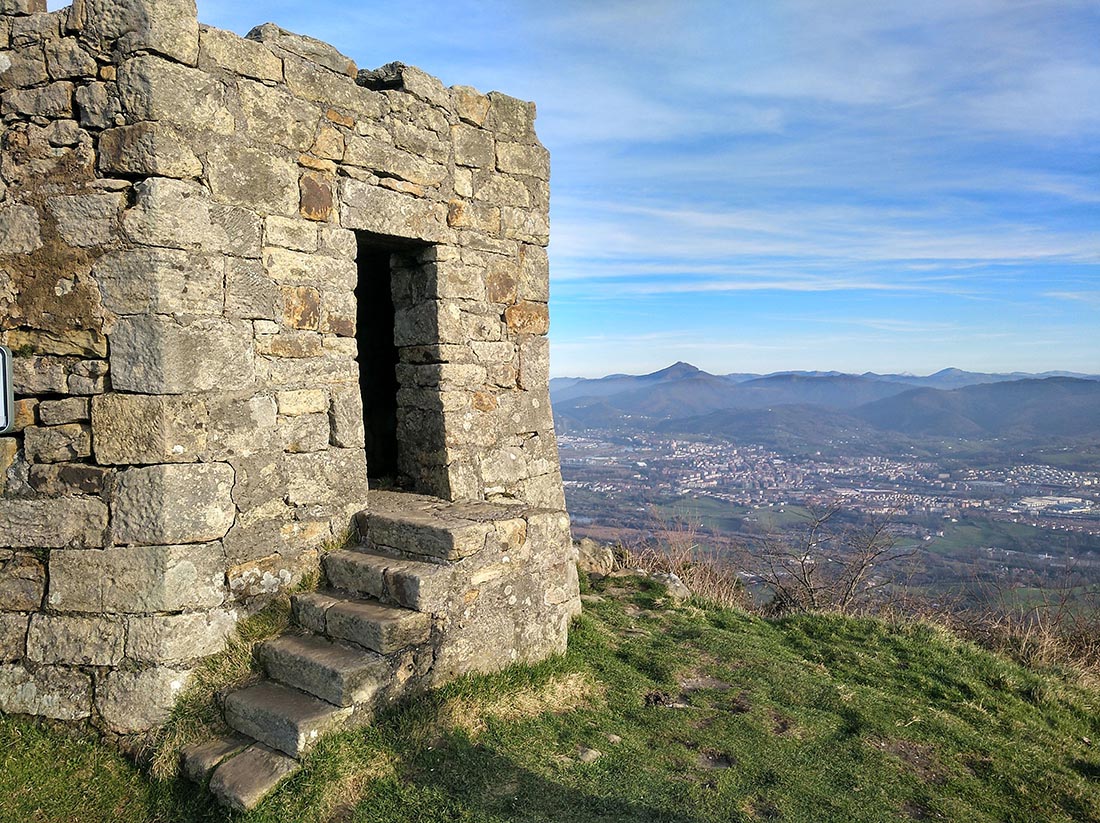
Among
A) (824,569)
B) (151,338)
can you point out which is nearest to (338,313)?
(151,338)

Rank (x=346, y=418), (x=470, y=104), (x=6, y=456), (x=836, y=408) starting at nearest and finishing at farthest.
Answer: (x=6, y=456) → (x=346, y=418) → (x=470, y=104) → (x=836, y=408)

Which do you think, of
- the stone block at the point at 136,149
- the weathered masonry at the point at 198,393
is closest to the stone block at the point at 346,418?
the weathered masonry at the point at 198,393

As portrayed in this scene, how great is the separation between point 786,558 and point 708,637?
13.6 feet

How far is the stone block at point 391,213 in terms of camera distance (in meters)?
4.89

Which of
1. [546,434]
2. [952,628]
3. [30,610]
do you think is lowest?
[952,628]

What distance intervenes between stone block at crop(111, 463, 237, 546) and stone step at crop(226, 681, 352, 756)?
3.13ft

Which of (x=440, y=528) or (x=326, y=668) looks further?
(x=440, y=528)

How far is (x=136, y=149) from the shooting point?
3.91 meters

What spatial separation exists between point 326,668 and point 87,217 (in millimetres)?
2832

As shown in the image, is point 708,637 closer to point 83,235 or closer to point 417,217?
point 417,217

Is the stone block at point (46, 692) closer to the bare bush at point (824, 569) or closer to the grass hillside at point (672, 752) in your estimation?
the grass hillside at point (672, 752)

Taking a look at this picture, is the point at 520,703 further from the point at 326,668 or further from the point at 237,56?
the point at 237,56

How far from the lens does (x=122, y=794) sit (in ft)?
12.1

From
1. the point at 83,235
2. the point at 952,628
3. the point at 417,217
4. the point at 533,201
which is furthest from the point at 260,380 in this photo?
the point at 952,628
